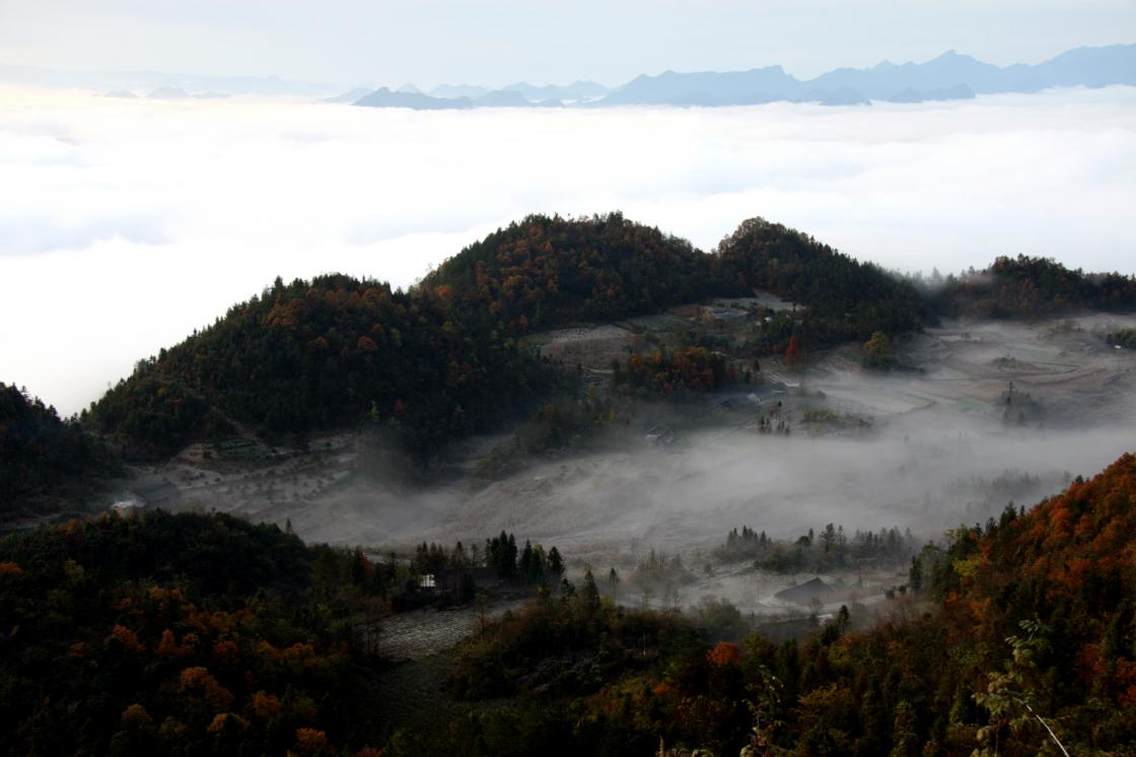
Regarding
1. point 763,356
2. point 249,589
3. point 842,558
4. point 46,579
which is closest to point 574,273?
point 763,356

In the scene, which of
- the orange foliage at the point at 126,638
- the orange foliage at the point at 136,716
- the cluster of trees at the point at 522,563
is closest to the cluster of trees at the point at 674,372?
the cluster of trees at the point at 522,563

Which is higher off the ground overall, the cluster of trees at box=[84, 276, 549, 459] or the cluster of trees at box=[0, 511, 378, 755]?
the cluster of trees at box=[84, 276, 549, 459]

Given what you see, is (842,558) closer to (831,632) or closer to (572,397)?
(831,632)

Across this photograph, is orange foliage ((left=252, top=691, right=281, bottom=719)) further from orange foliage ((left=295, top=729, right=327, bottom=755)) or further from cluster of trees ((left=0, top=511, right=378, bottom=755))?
orange foliage ((left=295, top=729, right=327, bottom=755))

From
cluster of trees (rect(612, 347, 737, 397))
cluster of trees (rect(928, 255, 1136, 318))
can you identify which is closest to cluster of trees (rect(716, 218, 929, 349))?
cluster of trees (rect(928, 255, 1136, 318))

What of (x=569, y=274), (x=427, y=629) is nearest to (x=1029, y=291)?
(x=569, y=274)

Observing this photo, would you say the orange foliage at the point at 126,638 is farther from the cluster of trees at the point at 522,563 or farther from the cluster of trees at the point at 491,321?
the cluster of trees at the point at 491,321

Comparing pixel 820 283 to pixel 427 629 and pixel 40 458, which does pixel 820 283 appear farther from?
pixel 40 458
